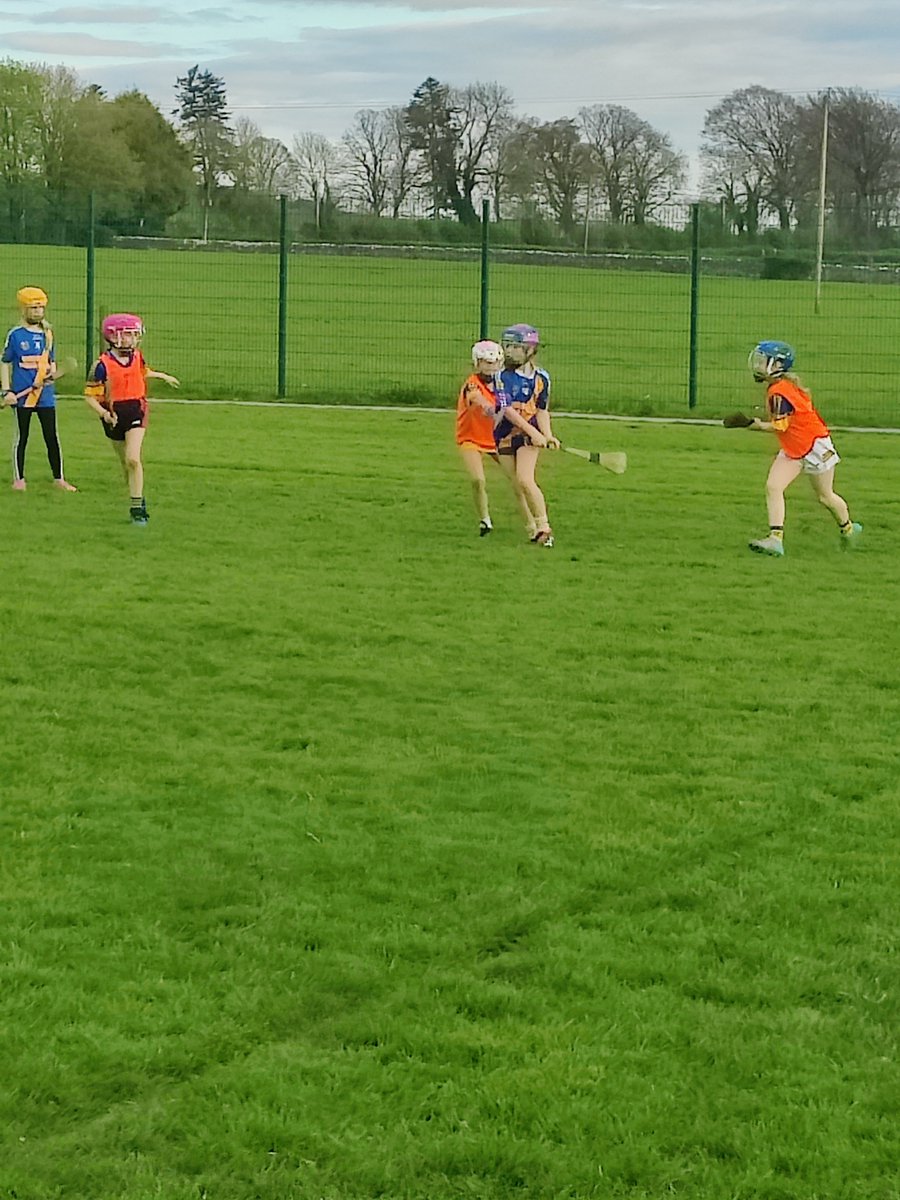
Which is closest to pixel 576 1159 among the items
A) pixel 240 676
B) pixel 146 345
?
pixel 240 676

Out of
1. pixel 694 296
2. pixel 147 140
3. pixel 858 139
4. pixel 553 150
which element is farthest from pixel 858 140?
pixel 694 296

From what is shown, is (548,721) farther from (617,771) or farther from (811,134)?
(811,134)

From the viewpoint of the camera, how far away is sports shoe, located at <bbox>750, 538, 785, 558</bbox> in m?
11.9

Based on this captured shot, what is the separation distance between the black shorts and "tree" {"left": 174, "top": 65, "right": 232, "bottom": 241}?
15259 millimetres

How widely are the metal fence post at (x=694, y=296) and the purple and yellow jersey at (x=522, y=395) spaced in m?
9.54

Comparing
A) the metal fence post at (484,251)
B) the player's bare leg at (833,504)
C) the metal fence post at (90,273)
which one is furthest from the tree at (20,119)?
the player's bare leg at (833,504)

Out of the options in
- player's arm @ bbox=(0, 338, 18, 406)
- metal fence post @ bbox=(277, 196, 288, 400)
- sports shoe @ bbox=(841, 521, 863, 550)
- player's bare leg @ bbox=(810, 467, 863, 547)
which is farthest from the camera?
metal fence post @ bbox=(277, 196, 288, 400)

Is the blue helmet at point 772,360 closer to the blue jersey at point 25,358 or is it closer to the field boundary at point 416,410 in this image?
the blue jersey at point 25,358

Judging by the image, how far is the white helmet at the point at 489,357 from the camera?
12.2 metres

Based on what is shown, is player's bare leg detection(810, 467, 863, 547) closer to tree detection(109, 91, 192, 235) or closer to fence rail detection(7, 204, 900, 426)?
fence rail detection(7, 204, 900, 426)

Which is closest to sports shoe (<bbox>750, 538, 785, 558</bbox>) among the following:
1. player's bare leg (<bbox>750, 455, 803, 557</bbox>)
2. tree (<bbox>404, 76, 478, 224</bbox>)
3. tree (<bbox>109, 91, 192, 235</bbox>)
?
player's bare leg (<bbox>750, 455, 803, 557</bbox>)

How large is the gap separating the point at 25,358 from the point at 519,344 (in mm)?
4368

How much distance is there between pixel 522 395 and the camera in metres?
12.1

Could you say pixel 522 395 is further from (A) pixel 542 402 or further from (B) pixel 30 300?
(B) pixel 30 300
